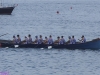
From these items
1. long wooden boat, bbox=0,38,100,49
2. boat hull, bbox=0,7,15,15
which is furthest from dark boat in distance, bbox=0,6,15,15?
long wooden boat, bbox=0,38,100,49

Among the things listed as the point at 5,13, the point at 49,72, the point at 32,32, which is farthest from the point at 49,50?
the point at 5,13

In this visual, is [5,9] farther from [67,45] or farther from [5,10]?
[67,45]

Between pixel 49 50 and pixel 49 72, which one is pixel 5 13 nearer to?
pixel 49 50

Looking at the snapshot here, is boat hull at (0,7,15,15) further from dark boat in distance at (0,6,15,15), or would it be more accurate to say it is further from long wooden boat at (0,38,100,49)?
long wooden boat at (0,38,100,49)

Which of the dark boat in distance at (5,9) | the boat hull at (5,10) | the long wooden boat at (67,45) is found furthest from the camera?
the dark boat in distance at (5,9)

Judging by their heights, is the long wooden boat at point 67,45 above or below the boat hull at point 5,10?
below

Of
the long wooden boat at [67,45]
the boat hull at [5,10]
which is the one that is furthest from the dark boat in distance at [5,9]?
the long wooden boat at [67,45]

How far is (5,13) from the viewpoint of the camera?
5300 inches

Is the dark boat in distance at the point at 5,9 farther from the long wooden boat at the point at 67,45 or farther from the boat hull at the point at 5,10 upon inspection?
the long wooden boat at the point at 67,45

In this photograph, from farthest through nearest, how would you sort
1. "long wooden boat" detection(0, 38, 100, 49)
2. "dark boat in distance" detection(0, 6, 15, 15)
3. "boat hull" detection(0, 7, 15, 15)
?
"dark boat in distance" detection(0, 6, 15, 15)
"boat hull" detection(0, 7, 15, 15)
"long wooden boat" detection(0, 38, 100, 49)

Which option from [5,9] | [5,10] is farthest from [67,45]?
[5,10]

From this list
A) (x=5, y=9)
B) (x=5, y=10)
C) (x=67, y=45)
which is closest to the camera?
(x=67, y=45)

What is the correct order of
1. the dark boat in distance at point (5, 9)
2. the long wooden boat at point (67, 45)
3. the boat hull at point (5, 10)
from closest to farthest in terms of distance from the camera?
the long wooden boat at point (67, 45)
the boat hull at point (5, 10)
the dark boat in distance at point (5, 9)

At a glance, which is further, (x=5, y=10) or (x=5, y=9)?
(x=5, y=10)
